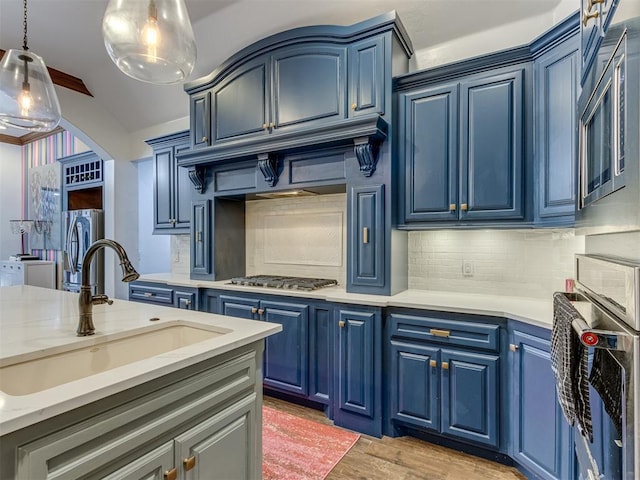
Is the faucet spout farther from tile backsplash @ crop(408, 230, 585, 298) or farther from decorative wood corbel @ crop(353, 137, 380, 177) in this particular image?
tile backsplash @ crop(408, 230, 585, 298)

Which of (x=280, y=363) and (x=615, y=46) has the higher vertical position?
(x=615, y=46)

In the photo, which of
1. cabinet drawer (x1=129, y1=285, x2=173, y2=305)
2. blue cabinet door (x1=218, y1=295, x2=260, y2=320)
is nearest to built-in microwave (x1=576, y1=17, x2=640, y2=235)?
blue cabinet door (x1=218, y1=295, x2=260, y2=320)

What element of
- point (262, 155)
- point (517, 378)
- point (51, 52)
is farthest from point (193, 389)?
point (51, 52)

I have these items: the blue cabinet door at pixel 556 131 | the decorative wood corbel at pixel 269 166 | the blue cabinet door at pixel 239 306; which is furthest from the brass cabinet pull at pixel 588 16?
the blue cabinet door at pixel 239 306

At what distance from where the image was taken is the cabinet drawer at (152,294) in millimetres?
3514

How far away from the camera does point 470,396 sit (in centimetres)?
209

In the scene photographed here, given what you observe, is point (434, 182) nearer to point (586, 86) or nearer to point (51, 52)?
point (586, 86)

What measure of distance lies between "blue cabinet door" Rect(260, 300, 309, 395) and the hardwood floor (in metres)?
0.68

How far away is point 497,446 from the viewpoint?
80.3 inches

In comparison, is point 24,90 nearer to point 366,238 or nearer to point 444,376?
point 366,238

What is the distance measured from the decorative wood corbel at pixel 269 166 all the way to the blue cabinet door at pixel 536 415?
2.17 metres

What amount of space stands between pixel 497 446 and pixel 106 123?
572cm

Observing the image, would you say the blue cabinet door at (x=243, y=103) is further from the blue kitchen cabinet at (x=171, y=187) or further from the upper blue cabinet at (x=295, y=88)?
the blue kitchen cabinet at (x=171, y=187)

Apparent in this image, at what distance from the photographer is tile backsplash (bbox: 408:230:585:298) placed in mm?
2348
